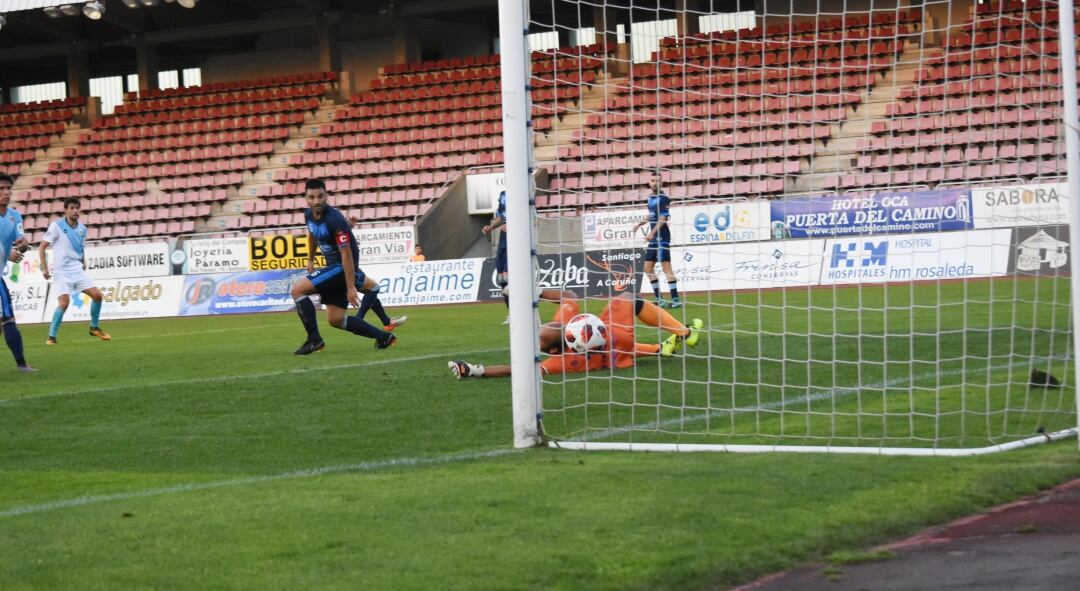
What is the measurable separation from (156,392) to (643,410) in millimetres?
4372

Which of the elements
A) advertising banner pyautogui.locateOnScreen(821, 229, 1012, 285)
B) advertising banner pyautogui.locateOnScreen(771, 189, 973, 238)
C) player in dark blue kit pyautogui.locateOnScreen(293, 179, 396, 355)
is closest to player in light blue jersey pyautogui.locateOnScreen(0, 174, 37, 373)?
player in dark blue kit pyautogui.locateOnScreen(293, 179, 396, 355)

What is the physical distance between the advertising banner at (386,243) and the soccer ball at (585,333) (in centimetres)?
1911

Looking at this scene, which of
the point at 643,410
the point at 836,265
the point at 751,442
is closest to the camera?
the point at 751,442

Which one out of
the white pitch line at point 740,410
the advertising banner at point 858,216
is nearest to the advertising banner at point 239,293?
the advertising banner at point 858,216

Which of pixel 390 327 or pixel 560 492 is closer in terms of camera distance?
pixel 560 492

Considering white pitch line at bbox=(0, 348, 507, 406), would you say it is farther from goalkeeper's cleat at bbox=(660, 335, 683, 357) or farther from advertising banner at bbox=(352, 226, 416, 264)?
advertising banner at bbox=(352, 226, 416, 264)

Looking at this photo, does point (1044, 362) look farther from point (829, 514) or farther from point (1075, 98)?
point (829, 514)

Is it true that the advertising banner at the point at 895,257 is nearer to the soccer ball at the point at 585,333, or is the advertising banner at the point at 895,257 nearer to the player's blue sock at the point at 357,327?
the player's blue sock at the point at 357,327

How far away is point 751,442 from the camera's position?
679 cm

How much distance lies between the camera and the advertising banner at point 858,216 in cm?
1884

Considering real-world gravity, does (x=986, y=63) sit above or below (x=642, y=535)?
above

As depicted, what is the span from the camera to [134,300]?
27.6 metres

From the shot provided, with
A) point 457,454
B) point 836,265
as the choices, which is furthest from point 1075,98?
point 836,265

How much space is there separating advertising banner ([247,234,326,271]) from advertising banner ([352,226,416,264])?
125 centimetres
